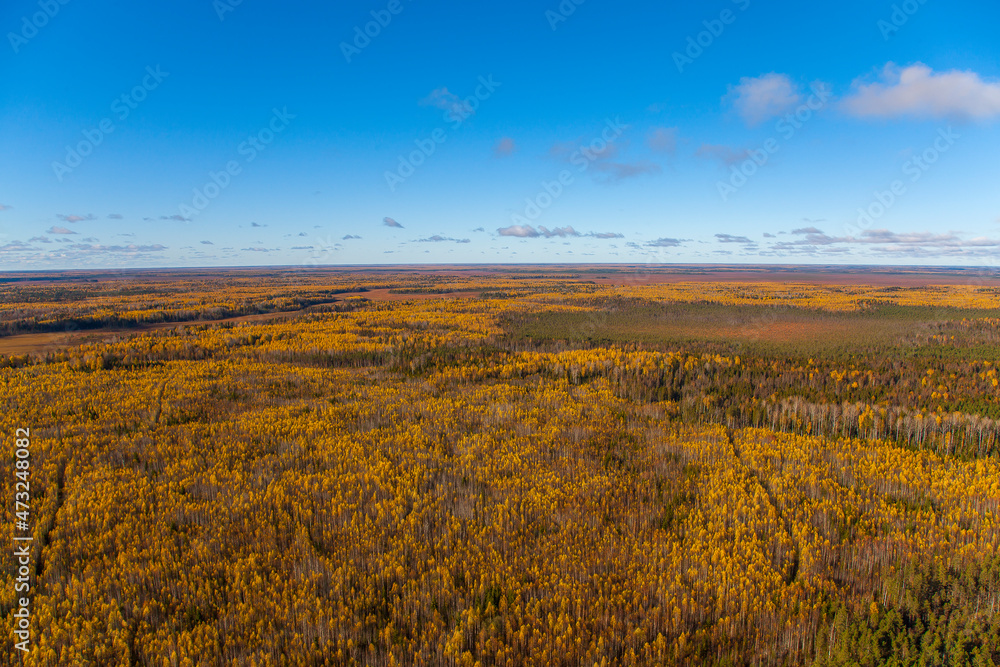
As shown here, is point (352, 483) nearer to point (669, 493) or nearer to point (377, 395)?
point (669, 493)

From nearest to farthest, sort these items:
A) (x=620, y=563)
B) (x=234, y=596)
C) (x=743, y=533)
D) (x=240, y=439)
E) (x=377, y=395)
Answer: (x=234, y=596) < (x=620, y=563) < (x=743, y=533) < (x=240, y=439) < (x=377, y=395)

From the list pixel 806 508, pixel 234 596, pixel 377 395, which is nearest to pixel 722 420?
pixel 806 508

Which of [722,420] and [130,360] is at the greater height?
[130,360]

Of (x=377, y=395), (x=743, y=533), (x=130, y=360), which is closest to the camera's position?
(x=743, y=533)

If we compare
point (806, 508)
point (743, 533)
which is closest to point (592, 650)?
point (743, 533)

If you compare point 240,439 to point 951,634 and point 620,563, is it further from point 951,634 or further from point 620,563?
point 951,634

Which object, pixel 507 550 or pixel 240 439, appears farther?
pixel 240 439
